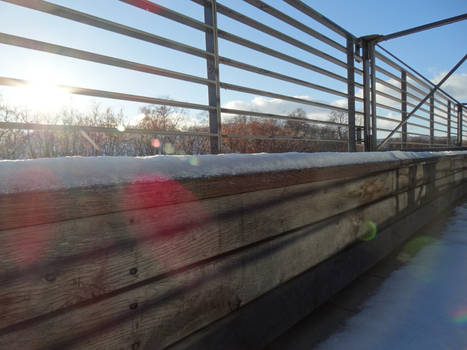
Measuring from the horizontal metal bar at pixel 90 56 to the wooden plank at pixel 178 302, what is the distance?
120 centimetres

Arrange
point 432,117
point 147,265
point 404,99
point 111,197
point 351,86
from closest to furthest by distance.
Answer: point 111,197, point 147,265, point 351,86, point 404,99, point 432,117

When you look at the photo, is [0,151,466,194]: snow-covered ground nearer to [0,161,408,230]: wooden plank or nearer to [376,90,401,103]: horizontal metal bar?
[0,161,408,230]: wooden plank

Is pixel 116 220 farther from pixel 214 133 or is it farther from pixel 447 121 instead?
pixel 447 121

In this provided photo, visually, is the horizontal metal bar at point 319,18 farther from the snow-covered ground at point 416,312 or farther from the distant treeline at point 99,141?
the snow-covered ground at point 416,312

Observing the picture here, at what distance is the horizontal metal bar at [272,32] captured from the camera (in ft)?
6.79

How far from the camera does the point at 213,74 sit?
6.41 ft

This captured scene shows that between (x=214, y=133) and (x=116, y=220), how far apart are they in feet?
4.08

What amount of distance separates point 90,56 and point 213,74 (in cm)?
78

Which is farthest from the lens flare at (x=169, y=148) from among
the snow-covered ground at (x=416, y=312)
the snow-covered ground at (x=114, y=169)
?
the snow-covered ground at (x=416, y=312)

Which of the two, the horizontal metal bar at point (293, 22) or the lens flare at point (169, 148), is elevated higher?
the horizontal metal bar at point (293, 22)

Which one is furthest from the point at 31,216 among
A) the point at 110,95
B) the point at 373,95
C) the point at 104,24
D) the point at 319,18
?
the point at 373,95

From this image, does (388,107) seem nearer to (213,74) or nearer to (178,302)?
(213,74)

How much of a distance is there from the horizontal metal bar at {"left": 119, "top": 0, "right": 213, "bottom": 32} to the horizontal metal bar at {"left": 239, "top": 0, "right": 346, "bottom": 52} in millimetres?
600

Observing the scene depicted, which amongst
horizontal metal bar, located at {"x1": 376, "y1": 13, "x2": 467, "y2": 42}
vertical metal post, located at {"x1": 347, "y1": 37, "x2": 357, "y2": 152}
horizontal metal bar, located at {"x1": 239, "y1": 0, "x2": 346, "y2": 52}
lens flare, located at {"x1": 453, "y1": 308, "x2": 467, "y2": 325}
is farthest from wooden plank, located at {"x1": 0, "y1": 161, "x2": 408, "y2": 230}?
horizontal metal bar, located at {"x1": 376, "y1": 13, "x2": 467, "y2": 42}
